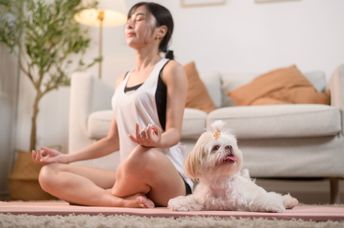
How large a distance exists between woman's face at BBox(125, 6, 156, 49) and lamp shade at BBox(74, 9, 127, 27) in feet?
5.16

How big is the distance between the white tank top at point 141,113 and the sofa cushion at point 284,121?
0.58 meters

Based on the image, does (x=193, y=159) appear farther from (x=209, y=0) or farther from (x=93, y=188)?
(x=209, y=0)

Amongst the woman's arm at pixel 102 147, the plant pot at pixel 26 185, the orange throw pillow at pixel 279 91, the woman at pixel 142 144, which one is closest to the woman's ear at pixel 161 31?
the woman at pixel 142 144

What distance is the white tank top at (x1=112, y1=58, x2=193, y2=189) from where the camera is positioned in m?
Result: 1.65

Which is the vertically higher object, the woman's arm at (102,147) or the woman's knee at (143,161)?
the woman's knee at (143,161)

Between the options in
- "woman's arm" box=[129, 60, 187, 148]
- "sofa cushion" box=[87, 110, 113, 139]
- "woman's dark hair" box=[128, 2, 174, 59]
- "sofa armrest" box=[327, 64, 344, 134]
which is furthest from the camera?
"sofa cushion" box=[87, 110, 113, 139]

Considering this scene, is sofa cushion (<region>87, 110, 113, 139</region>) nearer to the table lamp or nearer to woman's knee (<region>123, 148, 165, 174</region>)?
woman's knee (<region>123, 148, 165, 174</region>)

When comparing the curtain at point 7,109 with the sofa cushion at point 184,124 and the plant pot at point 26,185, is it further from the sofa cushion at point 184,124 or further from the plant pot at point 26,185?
the sofa cushion at point 184,124

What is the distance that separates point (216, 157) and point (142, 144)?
0.83 feet

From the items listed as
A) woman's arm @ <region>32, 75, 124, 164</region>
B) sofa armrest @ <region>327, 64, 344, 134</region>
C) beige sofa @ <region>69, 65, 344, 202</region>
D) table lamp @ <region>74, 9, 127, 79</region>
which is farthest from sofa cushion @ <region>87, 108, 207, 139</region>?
table lamp @ <region>74, 9, 127, 79</region>

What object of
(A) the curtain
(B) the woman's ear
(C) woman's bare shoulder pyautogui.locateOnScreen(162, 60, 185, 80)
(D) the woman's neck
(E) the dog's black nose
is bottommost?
(A) the curtain

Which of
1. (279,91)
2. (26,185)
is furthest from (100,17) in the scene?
(279,91)

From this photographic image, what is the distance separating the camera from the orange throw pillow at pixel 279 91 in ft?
8.72

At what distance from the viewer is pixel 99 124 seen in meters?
2.36
